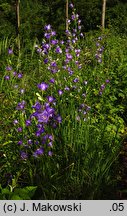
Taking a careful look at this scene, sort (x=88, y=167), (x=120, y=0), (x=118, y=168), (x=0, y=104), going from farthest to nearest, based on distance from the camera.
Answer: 1. (x=120, y=0)
2. (x=0, y=104)
3. (x=118, y=168)
4. (x=88, y=167)

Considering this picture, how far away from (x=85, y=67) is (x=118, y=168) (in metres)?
2.14

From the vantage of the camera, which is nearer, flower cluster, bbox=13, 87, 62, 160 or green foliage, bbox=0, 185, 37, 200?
green foliage, bbox=0, 185, 37, 200

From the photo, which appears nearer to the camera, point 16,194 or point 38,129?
point 16,194

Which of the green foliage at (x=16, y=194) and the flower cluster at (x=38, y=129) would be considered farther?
the flower cluster at (x=38, y=129)

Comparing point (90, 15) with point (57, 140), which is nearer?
point (57, 140)

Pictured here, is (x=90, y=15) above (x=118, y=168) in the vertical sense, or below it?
above

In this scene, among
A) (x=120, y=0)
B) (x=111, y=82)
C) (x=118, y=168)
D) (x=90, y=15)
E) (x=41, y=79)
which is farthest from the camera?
(x=120, y=0)

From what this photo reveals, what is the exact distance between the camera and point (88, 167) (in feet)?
11.1

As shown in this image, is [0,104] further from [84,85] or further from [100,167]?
[100,167]

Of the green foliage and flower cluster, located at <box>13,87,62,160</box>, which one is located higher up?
flower cluster, located at <box>13,87,62,160</box>

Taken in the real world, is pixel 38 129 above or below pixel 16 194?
above

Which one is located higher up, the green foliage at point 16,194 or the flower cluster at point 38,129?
the flower cluster at point 38,129

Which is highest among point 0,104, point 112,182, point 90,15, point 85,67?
point 90,15

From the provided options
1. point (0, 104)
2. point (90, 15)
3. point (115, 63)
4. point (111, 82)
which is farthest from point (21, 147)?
point (90, 15)
